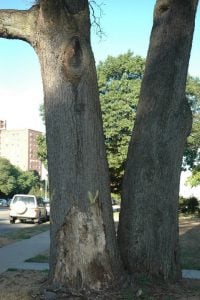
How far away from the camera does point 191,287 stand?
7879mm

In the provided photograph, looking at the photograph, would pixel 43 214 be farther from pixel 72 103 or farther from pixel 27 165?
pixel 27 165

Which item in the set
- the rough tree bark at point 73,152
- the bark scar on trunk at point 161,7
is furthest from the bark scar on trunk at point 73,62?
the bark scar on trunk at point 161,7

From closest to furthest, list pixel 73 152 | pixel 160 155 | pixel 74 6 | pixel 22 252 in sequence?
pixel 73 152 < pixel 74 6 < pixel 160 155 < pixel 22 252

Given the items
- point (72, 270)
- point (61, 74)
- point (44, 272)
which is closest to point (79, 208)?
point (72, 270)

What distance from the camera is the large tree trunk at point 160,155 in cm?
765

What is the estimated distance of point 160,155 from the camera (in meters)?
7.71

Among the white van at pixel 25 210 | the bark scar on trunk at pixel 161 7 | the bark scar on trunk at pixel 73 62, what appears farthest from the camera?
the white van at pixel 25 210

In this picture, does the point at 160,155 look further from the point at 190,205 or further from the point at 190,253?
the point at 190,205

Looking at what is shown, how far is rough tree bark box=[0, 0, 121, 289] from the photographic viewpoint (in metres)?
7.10

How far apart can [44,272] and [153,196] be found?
3.34 m

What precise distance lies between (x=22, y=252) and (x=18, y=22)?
8.15 metres

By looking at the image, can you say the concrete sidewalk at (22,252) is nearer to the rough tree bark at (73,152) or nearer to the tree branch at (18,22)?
the rough tree bark at (73,152)

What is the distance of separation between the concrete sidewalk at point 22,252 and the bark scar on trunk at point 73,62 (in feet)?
15.5

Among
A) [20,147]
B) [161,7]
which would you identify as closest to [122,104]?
[161,7]
